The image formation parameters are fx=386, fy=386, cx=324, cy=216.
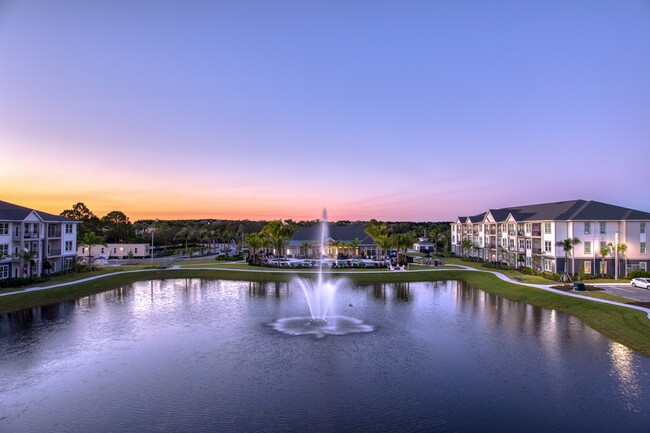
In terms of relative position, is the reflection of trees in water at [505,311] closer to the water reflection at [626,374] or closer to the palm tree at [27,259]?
the water reflection at [626,374]

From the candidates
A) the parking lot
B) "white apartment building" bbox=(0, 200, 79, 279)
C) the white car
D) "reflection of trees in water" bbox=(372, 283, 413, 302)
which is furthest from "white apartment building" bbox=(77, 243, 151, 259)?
the white car

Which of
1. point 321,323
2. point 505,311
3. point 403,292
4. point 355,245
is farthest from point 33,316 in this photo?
point 355,245

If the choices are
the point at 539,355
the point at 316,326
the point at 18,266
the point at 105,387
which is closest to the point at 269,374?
the point at 105,387

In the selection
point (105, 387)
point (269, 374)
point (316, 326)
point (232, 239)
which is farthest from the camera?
point (232, 239)

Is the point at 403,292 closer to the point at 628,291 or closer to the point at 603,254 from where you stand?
the point at 628,291

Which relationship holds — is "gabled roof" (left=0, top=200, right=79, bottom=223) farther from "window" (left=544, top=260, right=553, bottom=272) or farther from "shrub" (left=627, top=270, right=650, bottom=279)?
"shrub" (left=627, top=270, right=650, bottom=279)

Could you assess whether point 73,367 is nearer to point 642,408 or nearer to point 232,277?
point 642,408

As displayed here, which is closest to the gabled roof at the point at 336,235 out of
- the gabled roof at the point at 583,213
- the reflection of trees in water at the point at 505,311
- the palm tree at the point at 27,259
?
the gabled roof at the point at 583,213
